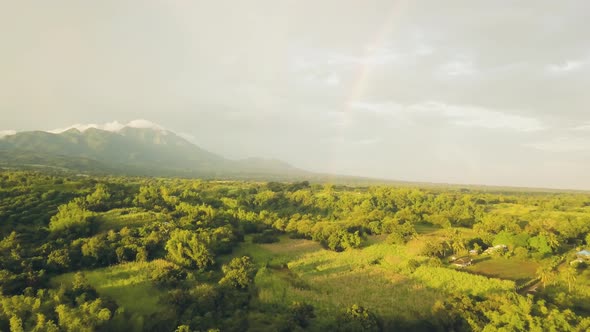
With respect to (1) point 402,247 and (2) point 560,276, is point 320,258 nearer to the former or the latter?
(1) point 402,247

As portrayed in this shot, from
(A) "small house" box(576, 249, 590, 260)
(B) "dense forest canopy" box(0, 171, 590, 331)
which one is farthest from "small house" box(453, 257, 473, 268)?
(A) "small house" box(576, 249, 590, 260)

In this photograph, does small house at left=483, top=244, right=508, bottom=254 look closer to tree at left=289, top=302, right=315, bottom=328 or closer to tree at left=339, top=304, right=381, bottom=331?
tree at left=339, top=304, right=381, bottom=331

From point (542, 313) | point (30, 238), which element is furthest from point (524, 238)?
point (30, 238)

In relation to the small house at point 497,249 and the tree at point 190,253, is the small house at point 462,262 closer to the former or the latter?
the small house at point 497,249

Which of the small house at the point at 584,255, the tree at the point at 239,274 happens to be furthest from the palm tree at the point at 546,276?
the tree at the point at 239,274

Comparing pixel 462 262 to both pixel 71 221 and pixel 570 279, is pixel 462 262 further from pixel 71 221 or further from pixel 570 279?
pixel 71 221

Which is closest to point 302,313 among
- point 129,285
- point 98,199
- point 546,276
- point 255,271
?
point 255,271
